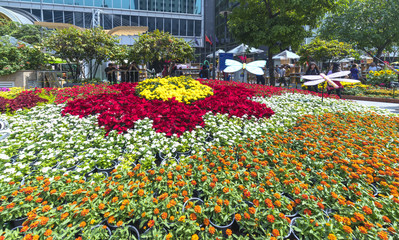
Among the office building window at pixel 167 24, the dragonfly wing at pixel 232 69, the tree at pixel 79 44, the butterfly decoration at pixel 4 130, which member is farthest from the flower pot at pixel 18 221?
the office building window at pixel 167 24

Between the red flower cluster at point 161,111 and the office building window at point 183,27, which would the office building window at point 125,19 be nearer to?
the office building window at point 183,27

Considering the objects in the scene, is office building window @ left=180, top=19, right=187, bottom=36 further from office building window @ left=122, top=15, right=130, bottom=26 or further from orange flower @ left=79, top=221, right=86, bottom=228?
orange flower @ left=79, top=221, right=86, bottom=228

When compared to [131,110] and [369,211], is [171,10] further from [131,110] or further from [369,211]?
[369,211]

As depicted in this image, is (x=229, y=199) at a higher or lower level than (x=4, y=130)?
lower

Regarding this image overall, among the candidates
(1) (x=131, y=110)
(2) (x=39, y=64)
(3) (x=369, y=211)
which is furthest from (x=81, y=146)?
(2) (x=39, y=64)

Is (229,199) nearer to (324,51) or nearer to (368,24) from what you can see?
(324,51)

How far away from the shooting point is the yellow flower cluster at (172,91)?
18.4 feet

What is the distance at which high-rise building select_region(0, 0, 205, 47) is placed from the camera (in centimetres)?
2889

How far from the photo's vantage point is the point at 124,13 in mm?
32625

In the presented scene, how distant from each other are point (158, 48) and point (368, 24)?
81.6 ft

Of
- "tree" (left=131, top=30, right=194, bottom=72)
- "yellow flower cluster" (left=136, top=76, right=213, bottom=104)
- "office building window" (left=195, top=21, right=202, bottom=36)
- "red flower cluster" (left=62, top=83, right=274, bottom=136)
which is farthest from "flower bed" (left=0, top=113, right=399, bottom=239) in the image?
"office building window" (left=195, top=21, right=202, bottom=36)

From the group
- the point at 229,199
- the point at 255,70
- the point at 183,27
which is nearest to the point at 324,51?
the point at 255,70

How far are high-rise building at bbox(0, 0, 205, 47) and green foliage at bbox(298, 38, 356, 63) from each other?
18763 mm

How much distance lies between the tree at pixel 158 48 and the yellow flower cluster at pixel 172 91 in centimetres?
341
